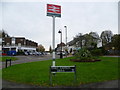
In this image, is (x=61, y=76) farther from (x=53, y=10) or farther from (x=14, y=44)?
(x=14, y=44)

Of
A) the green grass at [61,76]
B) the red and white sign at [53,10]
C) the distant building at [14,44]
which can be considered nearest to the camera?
the green grass at [61,76]

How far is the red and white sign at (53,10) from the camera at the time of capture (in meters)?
8.37

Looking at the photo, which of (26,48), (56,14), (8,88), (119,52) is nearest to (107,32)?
(119,52)

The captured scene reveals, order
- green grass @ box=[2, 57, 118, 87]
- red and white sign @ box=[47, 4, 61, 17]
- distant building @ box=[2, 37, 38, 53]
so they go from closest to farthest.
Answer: green grass @ box=[2, 57, 118, 87] < red and white sign @ box=[47, 4, 61, 17] < distant building @ box=[2, 37, 38, 53]

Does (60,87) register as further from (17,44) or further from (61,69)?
(17,44)

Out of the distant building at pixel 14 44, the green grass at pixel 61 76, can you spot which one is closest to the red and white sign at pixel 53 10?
the green grass at pixel 61 76

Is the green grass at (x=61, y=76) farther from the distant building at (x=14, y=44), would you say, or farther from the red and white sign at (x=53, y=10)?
the distant building at (x=14, y=44)

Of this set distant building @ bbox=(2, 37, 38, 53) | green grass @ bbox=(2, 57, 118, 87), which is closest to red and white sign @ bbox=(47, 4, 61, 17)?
green grass @ bbox=(2, 57, 118, 87)

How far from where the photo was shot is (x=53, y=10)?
846 centimetres

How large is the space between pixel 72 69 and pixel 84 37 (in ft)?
138

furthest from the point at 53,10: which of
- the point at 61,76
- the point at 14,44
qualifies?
the point at 14,44

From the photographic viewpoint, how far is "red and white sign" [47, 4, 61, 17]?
8.37m

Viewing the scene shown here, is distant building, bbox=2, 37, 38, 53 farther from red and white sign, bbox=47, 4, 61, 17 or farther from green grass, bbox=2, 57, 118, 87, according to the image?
red and white sign, bbox=47, 4, 61, 17

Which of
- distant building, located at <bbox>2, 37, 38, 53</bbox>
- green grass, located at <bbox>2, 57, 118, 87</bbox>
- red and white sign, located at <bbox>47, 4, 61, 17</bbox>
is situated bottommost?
green grass, located at <bbox>2, 57, 118, 87</bbox>
